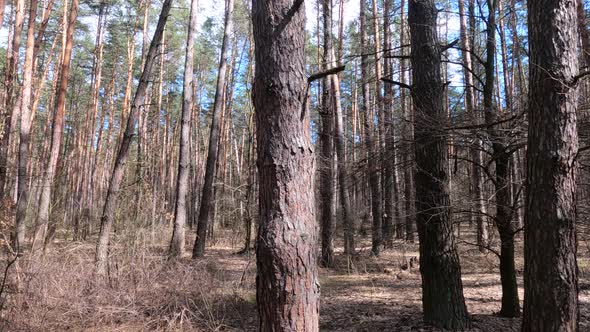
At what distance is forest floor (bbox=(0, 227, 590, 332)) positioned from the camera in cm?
518

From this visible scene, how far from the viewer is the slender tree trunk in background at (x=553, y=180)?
4.02 m

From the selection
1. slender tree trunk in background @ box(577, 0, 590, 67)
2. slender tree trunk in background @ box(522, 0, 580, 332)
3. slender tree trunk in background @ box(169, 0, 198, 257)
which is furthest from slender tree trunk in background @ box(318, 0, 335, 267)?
slender tree trunk in background @ box(522, 0, 580, 332)

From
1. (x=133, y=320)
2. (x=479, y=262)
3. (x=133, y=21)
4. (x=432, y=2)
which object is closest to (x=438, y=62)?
(x=432, y=2)

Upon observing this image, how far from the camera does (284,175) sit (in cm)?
262

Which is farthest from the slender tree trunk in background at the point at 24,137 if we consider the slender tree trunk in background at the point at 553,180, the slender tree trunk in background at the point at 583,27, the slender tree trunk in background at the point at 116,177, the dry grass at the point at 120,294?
the slender tree trunk in background at the point at 583,27

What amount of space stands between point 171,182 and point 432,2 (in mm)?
28122

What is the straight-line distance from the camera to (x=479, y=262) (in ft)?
36.7

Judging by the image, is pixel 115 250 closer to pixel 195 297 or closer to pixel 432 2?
pixel 195 297

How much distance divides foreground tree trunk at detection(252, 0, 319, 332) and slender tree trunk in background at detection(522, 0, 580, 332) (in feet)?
8.94

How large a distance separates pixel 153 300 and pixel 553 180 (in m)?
5.12

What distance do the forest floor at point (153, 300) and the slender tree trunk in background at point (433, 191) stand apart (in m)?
0.36

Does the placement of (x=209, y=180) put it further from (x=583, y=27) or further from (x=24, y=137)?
(x=583, y=27)

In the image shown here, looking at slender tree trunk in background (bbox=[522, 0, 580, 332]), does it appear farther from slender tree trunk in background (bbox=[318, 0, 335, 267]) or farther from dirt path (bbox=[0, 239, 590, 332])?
slender tree trunk in background (bbox=[318, 0, 335, 267])

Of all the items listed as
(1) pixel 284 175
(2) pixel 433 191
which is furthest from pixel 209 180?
(1) pixel 284 175
